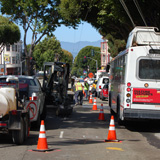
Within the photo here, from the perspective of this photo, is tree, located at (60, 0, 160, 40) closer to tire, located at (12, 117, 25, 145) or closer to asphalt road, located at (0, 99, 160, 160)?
asphalt road, located at (0, 99, 160, 160)

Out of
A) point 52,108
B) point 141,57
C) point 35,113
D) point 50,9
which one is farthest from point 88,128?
point 50,9

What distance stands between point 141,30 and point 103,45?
90555mm

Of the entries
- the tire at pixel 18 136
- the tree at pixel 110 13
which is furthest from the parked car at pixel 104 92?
the tire at pixel 18 136

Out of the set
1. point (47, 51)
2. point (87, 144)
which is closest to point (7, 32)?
point (87, 144)

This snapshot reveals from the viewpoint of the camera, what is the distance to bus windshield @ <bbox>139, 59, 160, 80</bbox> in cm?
1249

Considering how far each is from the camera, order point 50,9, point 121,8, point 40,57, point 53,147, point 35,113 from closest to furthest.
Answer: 1. point 53,147
2. point 35,113
3. point 121,8
4. point 50,9
5. point 40,57

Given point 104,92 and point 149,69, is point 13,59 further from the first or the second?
point 149,69

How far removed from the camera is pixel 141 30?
13.5m

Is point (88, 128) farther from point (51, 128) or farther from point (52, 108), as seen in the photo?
point (52, 108)

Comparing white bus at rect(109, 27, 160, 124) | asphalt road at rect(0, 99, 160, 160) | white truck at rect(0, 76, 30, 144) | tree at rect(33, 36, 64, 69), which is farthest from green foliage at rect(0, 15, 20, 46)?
tree at rect(33, 36, 64, 69)

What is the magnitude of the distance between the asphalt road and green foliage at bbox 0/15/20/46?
3957 cm

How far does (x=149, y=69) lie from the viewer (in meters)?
12.5

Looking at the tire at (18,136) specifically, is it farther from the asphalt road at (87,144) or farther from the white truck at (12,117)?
the asphalt road at (87,144)

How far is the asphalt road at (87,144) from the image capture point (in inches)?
324
